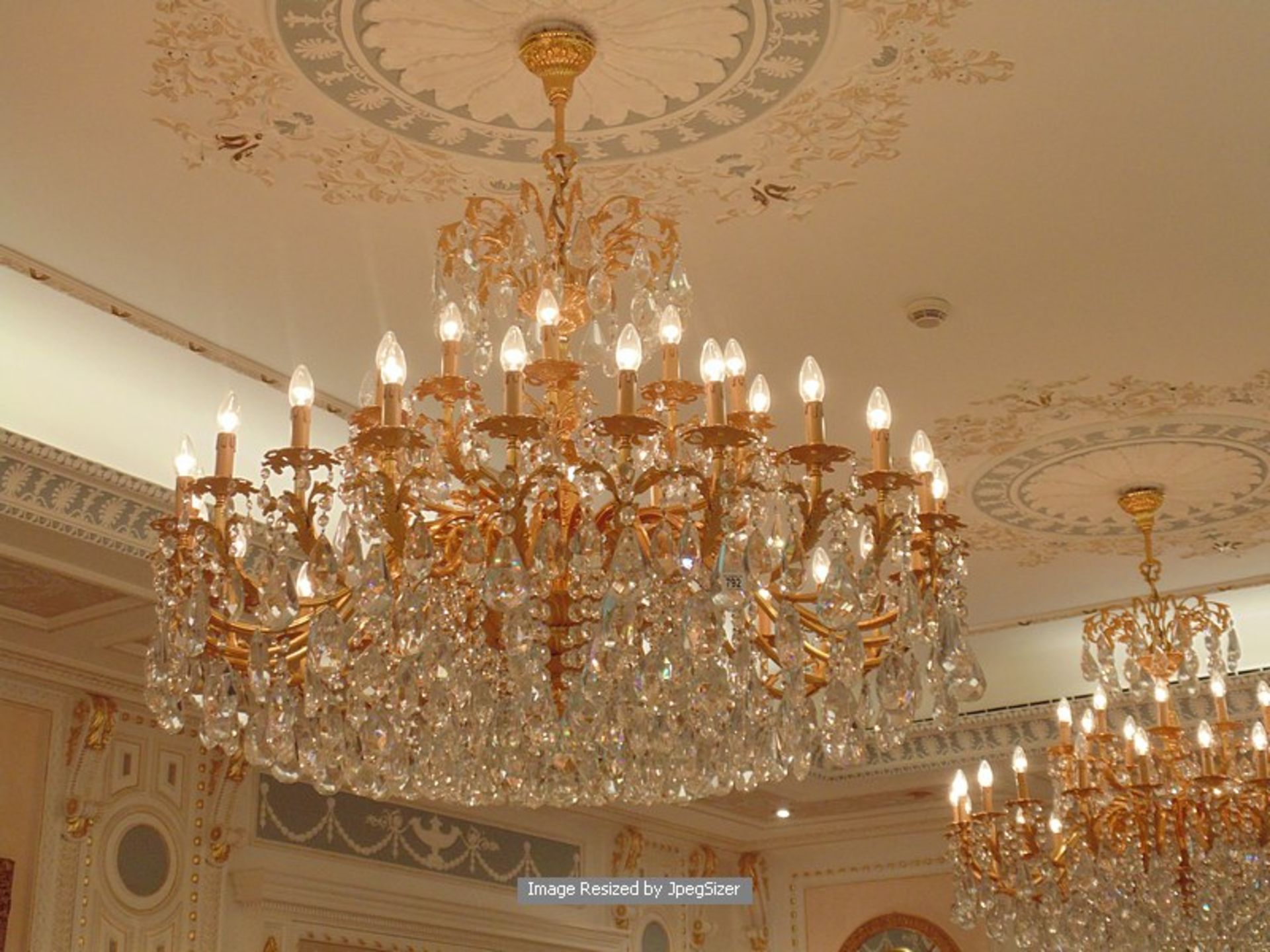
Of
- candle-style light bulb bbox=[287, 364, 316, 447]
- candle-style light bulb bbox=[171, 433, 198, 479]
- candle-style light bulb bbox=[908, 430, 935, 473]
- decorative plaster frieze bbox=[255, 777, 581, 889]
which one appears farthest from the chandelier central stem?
candle-style light bulb bbox=[171, 433, 198, 479]

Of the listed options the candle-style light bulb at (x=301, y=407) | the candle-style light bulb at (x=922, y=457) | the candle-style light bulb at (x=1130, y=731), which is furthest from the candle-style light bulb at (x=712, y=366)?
the candle-style light bulb at (x=1130, y=731)

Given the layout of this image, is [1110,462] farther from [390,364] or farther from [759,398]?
[390,364]

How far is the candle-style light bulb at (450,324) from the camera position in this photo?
113 inches

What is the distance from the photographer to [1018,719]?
25.3 feet

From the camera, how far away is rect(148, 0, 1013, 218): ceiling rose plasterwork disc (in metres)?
3.10

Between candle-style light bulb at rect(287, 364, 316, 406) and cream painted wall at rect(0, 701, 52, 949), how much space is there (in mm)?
3092

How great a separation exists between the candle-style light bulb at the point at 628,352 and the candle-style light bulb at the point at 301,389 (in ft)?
1.87

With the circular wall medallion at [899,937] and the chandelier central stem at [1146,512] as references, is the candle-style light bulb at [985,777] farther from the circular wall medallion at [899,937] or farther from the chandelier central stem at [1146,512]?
the circular wall medallion at [899,937]

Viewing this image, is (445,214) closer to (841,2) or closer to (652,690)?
(841,2)

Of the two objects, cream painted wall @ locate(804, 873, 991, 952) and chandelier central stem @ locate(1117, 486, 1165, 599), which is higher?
chandelier central stem @ locate(1117, 486, 1165, 599)

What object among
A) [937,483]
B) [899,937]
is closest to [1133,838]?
[937,483]

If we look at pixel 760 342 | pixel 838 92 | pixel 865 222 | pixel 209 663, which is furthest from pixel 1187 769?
pixel 209 663

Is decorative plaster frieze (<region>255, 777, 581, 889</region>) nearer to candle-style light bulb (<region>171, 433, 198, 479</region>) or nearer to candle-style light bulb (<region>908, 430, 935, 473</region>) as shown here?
candle-style light bulb (<region>171, 433, 198, 479</region>)

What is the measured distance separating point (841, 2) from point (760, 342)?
1551 mm
